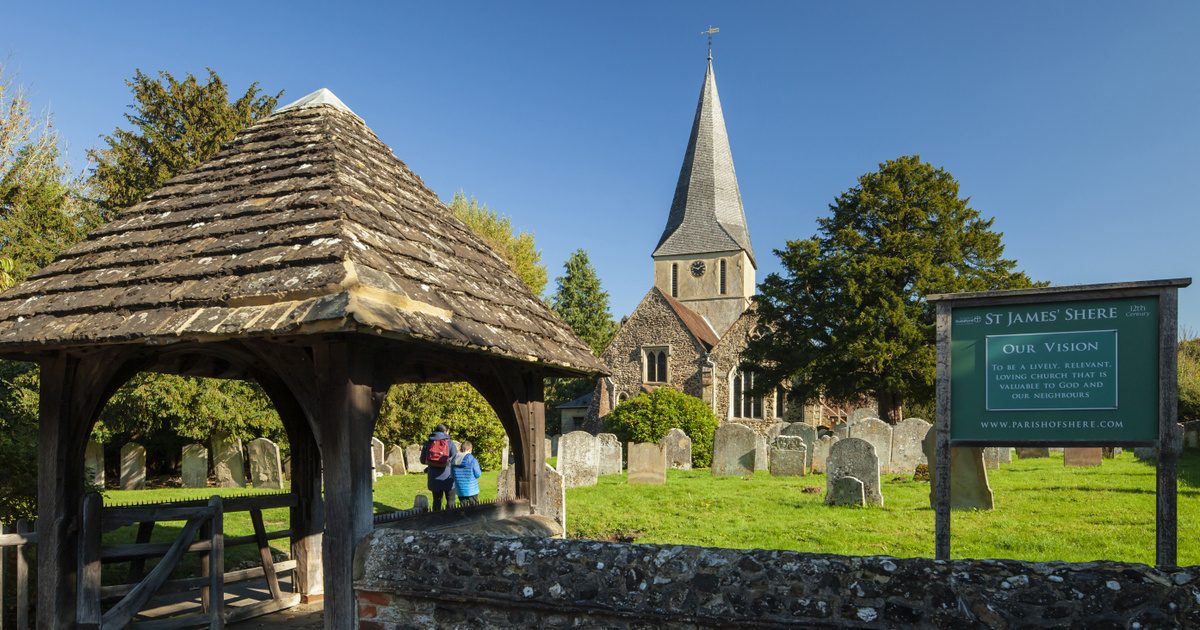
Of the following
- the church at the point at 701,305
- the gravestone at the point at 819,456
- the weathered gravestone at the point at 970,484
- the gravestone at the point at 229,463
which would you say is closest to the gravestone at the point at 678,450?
the gravestone at the point at 819,456

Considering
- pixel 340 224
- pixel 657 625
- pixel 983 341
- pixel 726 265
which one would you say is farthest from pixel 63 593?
pixel 726 265

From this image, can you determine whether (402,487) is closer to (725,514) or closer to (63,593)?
(725,514)

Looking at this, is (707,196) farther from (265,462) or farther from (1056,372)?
(1056,372)

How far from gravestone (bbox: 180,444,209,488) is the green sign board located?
1929 centimetres

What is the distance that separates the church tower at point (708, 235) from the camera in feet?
163

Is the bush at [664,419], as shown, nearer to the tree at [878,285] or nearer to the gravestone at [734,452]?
the tree at [878,285]

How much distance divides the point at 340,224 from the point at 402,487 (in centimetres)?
1439

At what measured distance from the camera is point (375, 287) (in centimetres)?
504

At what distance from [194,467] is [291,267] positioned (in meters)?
17.0

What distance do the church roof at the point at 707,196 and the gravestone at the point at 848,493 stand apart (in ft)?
120

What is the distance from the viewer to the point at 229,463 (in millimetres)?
20359

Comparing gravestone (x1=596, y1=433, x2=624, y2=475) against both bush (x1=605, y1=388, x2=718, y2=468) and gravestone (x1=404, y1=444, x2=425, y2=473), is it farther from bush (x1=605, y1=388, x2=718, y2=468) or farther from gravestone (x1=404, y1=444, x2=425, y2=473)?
bush (x1=605, y1=388, x2=718, y2=468)

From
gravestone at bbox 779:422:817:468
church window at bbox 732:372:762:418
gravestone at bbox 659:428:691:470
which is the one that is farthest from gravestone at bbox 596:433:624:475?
church window at bbox 732:372:762:418

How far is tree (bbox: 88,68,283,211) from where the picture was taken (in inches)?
705
